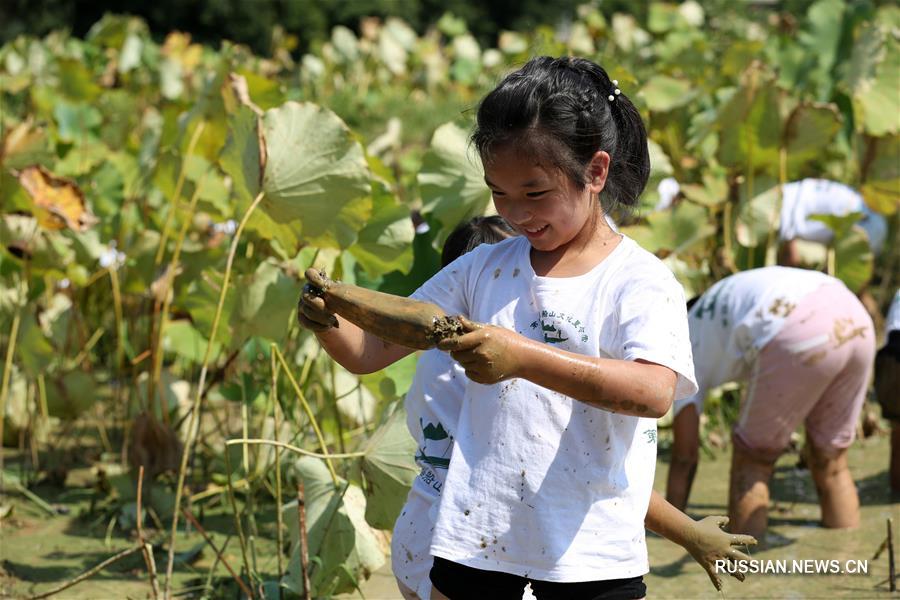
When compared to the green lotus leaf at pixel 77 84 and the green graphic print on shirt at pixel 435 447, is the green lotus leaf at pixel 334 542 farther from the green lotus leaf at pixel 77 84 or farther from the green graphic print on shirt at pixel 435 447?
the green lotus leaf at pixel 77 84

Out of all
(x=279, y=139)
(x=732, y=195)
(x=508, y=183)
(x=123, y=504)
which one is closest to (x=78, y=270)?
(x=123, y=504)

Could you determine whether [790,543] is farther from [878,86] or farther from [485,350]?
[485,350]

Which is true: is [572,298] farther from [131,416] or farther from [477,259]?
[131,416]

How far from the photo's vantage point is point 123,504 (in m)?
3.00

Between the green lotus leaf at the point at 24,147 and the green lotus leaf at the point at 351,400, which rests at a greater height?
the green lotus leaf at the point at 24,147

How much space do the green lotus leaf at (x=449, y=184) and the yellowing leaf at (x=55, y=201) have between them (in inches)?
34.1

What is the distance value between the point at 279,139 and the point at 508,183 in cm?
95

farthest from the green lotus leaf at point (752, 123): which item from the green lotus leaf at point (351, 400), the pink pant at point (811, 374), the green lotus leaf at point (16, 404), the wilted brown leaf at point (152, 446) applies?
the green lotus leaf at point (16, 404)

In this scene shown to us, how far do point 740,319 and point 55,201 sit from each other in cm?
164

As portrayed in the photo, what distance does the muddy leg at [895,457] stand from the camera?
3107mm

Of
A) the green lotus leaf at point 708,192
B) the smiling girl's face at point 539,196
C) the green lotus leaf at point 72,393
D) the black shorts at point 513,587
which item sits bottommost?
the green lotus leaf at point 72,393

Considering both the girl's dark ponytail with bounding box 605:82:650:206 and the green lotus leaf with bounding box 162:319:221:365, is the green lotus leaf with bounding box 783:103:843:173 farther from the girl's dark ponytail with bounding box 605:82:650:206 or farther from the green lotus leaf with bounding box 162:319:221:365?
the girl's dark ponytail with bounding box 605:82:650:206

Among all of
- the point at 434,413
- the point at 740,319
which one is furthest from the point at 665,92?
the point at 434,413

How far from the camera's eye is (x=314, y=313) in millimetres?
1485
